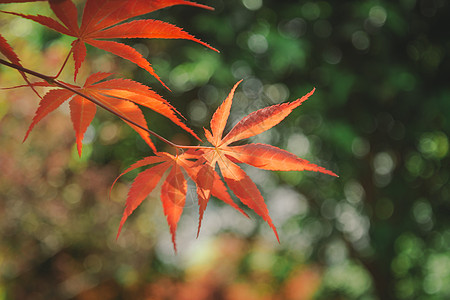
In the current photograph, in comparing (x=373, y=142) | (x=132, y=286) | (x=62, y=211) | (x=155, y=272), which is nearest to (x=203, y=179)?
(x=373, y=142)

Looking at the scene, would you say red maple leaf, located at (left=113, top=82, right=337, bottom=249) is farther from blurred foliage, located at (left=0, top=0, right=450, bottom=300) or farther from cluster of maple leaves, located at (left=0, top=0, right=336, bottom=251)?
blurred foliage, located at (left=0, top=0, right=450, bottom=300)

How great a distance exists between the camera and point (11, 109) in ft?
7.18

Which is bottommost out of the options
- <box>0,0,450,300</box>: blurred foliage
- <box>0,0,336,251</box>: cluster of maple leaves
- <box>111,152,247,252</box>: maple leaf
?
<box>0,0,450,300</box>: blurred foliage

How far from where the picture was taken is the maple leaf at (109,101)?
0.33m

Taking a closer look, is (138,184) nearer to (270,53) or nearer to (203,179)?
(203,179)

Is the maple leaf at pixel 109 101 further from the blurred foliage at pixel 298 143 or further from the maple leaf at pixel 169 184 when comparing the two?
the blurred foliage at pixel 298 143

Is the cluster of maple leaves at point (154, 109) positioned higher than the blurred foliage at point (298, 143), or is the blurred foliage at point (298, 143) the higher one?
the cluster of maple leaves at point (154, 109)

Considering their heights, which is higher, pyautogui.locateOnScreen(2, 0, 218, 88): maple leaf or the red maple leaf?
pyautogui.locateOnScreen(2, 0, 218, 88): maple leaf

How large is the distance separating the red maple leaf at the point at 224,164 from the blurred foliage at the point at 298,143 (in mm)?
1141

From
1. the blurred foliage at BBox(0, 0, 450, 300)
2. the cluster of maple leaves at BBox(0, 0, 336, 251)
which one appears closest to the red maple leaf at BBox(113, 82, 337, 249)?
the cluster of maple leaves at BBox(0, 0, 336, 251)

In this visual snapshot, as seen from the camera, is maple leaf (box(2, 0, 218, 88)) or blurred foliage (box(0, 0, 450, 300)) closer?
maple leaf (box(2, 0, 218, 88))

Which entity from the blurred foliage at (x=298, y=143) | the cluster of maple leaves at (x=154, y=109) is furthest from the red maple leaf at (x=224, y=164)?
the blurred foliage at (x=298, y=143)

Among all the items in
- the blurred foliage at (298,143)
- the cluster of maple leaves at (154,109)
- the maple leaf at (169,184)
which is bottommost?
the blurred foliage at (298,143)

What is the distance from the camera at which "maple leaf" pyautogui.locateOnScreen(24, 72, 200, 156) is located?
33 cm
